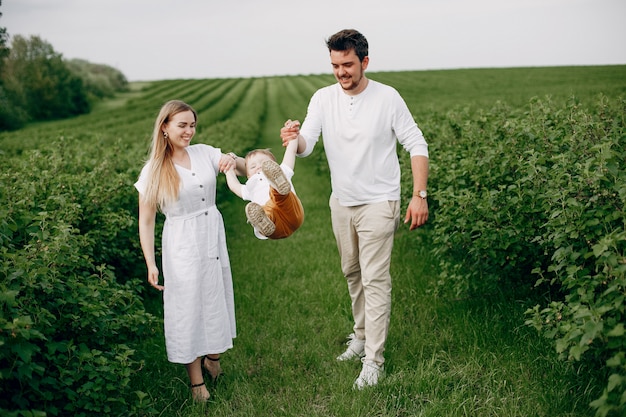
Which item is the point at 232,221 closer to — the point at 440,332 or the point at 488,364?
the point at 440,332

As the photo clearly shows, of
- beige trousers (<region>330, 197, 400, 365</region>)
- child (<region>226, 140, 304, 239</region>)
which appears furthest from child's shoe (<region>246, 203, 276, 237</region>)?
beige trousers (<region>330, 197, 400, 365</region>)

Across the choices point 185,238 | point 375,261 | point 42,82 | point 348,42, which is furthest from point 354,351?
point 42,82

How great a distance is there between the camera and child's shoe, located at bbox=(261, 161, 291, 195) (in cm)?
328

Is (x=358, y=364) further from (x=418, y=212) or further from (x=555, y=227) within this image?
(x=555, y=227)

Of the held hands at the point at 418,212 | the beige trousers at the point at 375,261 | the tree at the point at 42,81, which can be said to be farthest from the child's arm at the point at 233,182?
the tree at the point at 42,81

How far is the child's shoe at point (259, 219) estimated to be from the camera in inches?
132

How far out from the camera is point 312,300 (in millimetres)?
5996

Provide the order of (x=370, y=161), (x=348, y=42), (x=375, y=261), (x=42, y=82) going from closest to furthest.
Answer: (x=348, y=42) → (x=370, y=161) → (x=375, y=261) → (x=42, y=82)

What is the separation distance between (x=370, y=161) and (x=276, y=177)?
97 cm

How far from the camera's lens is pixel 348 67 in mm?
3842

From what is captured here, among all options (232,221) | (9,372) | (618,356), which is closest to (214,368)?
(9,372)

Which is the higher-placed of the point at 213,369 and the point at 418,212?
the point at 418,212

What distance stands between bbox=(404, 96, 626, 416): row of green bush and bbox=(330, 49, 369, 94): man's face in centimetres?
148

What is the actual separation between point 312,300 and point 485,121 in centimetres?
285
